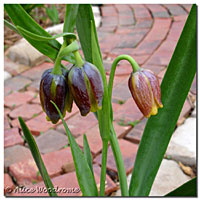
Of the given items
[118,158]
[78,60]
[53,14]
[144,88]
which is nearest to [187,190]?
[118,158]

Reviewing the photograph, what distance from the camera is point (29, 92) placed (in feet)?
6.84

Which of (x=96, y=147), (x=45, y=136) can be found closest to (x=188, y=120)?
(x=96, y=147)

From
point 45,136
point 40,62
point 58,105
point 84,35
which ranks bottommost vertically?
point 45,136

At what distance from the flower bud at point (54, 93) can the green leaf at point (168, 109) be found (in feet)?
0.79

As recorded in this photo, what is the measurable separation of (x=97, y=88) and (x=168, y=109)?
24 cm

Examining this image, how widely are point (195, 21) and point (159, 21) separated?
2498 mm

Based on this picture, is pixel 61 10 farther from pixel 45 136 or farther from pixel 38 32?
pixel 38 32

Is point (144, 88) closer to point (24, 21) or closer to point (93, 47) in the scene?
point (93, 47)

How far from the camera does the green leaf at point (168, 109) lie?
2.24 feet

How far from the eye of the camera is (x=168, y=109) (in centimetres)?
74

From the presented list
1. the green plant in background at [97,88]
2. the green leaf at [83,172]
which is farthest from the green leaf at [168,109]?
the green leaf at [83,172]

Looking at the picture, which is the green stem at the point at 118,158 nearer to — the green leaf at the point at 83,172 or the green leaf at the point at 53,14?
the green leaf at the point at 83,172

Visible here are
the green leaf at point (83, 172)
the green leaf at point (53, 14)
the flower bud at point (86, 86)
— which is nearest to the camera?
A: the flower bud at point (86, 86)

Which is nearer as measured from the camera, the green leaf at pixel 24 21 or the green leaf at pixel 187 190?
the green leaf at pixel 24 21
